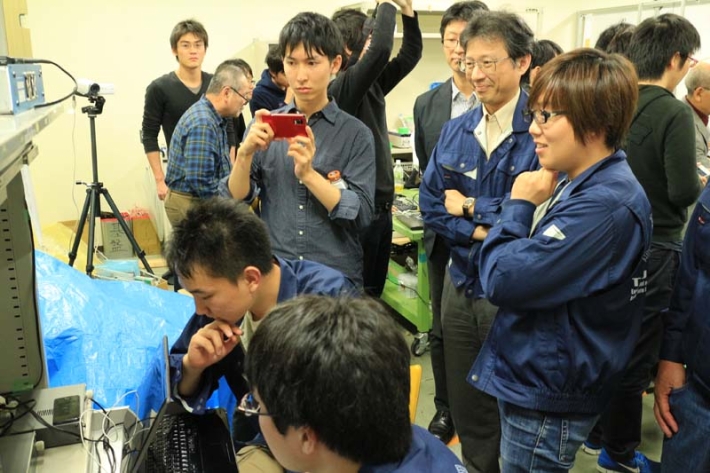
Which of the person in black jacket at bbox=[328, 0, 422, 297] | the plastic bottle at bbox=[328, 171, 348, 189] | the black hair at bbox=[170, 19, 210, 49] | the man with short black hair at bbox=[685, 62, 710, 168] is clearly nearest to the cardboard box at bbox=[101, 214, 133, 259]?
the black hair at bbox=[170, 19, 210, 49]

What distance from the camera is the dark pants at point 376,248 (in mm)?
2486

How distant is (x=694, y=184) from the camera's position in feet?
6.52

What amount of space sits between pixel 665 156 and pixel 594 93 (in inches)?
39.4

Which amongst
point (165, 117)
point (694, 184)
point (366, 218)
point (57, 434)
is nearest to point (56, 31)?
point (165, 117)

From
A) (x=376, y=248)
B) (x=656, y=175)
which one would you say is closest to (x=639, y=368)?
(x=656, y=175)

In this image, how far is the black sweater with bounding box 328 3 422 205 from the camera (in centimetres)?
219

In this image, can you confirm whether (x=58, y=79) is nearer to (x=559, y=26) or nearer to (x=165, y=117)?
(x=165, y=117)

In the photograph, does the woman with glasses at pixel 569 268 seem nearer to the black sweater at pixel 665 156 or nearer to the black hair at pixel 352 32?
the black sweater at pixel 665 156

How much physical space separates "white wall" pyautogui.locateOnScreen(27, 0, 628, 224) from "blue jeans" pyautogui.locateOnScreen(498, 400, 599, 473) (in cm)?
406

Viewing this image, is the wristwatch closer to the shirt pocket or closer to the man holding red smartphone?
the shirt pocket

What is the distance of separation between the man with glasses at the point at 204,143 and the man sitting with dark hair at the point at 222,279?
1.36 meters

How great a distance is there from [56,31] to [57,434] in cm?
412

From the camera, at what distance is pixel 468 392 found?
6.08 feet

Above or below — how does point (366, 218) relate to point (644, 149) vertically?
below
